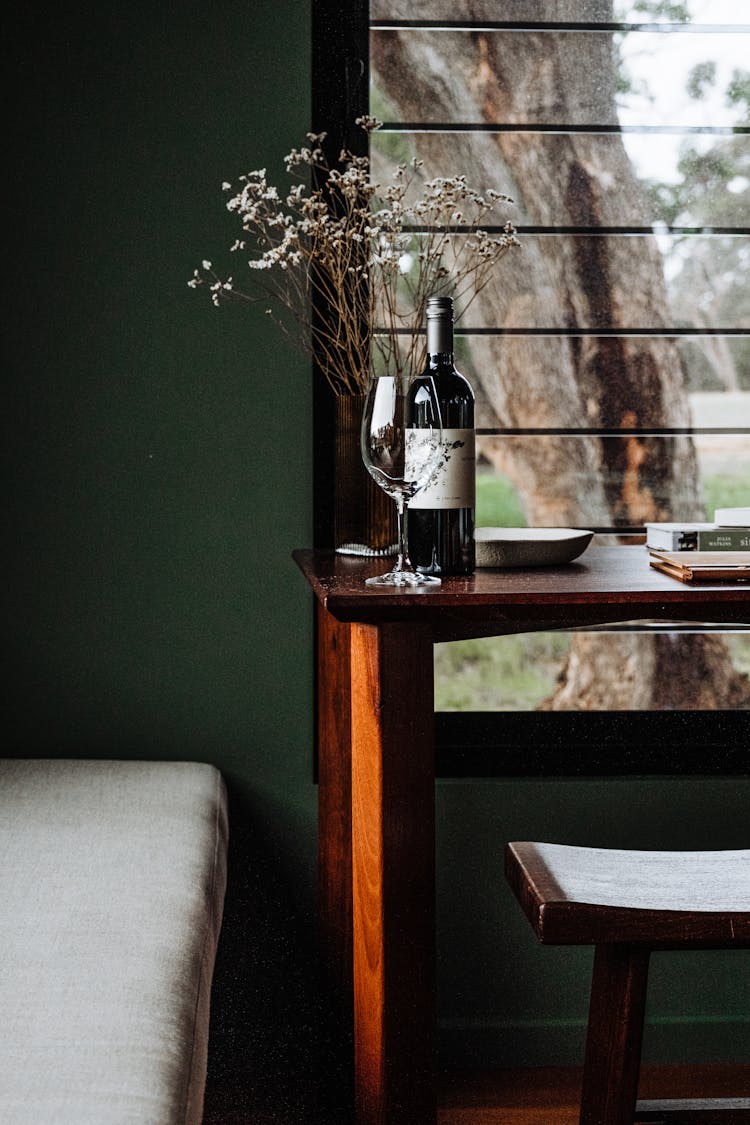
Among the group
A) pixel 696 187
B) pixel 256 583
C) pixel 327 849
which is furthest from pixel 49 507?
pixel 696 187

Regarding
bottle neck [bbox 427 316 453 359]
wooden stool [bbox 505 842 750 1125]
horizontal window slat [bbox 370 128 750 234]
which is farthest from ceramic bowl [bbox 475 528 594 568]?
horizontal window slat [bbox 370 128 750 234]

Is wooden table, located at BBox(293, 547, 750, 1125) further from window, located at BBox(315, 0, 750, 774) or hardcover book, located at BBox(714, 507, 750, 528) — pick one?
window, located at BBox(315, 0, 750, 774)

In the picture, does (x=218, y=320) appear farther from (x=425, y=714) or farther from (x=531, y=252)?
(x=425, y=714)

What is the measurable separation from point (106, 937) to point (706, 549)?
85 cm

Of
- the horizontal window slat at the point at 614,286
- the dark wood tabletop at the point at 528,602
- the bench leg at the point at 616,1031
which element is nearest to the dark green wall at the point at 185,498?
the horizontal window slat at the point at 614,286

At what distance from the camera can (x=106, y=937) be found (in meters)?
1.18

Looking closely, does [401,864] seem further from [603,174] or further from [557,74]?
[557,74]

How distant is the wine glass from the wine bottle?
0.05ft

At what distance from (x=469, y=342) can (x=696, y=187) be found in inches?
Result: 18.9

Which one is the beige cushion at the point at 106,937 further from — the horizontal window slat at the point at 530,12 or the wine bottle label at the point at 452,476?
the horizontal window slat at the point at 530,12

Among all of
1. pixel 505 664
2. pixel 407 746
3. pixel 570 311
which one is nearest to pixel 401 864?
pixel 407 746

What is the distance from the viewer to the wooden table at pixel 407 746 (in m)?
1.22

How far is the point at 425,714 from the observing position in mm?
1284

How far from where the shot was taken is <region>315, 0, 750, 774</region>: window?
2.00 m
